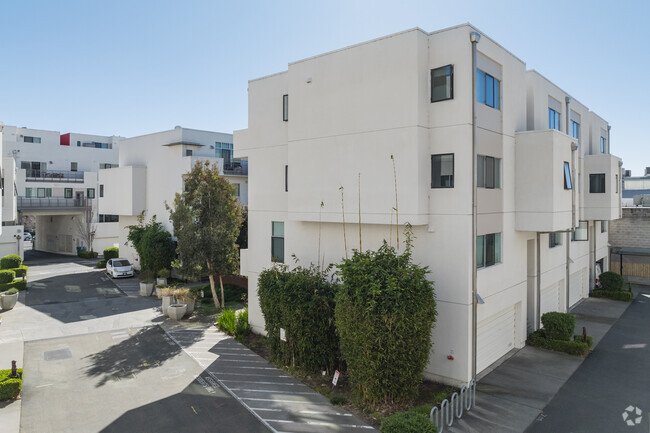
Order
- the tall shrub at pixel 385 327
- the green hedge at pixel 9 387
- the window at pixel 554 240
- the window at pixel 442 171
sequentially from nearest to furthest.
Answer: the tall shrub at pixel 385 327, the green hedge at pixel 9 387, the window at pixel 442 171, the window at pixel 554 240

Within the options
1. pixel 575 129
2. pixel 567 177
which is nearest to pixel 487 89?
pixel 567 177

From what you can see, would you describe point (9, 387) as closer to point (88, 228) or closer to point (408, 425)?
point (408, 425)

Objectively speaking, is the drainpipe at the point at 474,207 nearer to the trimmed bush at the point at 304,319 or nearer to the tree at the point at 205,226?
the trimmed bush at the point at 304,319

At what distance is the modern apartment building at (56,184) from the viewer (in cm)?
4438

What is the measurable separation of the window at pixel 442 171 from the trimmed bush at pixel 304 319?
14.9ft

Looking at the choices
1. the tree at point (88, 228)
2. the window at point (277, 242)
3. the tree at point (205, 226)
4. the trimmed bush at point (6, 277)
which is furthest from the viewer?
the tree at point (88, 228)

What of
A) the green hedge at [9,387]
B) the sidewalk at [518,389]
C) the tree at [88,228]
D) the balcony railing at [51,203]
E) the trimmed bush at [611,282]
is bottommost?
the sidewalk at [518,389]

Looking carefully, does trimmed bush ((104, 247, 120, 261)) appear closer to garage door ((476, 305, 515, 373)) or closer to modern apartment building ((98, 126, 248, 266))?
modern apartment building ((98, 126, 248, 266))

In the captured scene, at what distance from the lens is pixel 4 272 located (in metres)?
27.0

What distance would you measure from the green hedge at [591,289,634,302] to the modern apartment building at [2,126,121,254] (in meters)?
44.2

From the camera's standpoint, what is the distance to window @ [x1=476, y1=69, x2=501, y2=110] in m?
13.7

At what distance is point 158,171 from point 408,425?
93.9 feet

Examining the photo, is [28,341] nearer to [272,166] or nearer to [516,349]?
[272,166]

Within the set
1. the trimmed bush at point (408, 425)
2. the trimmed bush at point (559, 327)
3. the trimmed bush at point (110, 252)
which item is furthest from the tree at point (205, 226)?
the trimmed bush at point (110, 252)
